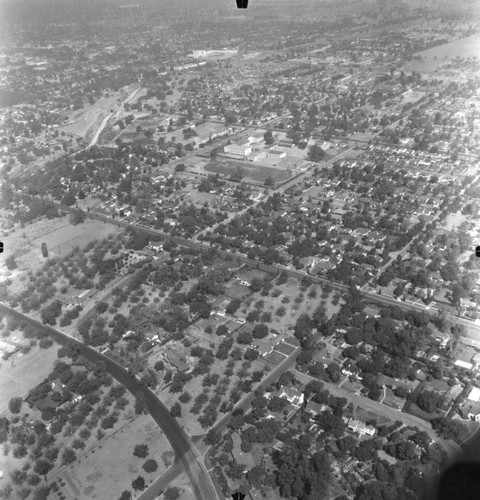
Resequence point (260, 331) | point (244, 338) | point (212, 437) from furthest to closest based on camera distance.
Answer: point (260, 331), point (244, 338), point (212, 437)

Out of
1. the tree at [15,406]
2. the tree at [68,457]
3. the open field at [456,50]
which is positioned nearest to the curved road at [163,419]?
the tree at [68,457]

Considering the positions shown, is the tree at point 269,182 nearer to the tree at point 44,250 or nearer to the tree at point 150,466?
the tree at point 44,250

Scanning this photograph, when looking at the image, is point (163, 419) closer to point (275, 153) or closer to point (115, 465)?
point (115, 465)

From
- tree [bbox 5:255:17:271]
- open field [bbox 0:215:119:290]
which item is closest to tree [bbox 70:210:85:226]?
open field [bbox 0:215:119:290]

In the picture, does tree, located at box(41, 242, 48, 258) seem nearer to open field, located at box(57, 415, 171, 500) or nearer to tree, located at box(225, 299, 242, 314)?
tree, located at box(225, 299, 242, 314)

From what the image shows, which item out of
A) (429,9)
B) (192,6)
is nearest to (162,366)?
(429,9)

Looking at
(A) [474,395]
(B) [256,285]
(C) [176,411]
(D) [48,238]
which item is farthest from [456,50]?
(C) [176,411]

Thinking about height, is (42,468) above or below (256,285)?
above
